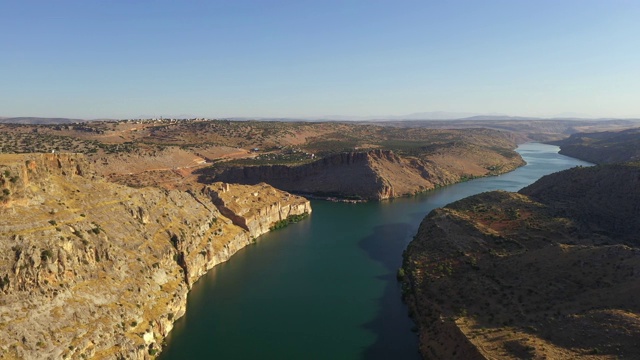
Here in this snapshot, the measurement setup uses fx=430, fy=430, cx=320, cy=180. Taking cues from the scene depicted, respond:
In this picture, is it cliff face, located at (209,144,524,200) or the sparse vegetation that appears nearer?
the sparse vegetation

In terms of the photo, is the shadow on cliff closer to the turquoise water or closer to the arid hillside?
the turquoise water

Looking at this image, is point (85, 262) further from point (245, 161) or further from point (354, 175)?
point (245, 161)

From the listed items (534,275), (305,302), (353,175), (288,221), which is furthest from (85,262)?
(353,175)

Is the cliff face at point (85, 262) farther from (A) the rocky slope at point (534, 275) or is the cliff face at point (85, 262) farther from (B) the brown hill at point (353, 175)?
(B) the brown hill at point (353, 175)

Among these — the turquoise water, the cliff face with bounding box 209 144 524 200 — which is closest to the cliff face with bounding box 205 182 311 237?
the turquoise water

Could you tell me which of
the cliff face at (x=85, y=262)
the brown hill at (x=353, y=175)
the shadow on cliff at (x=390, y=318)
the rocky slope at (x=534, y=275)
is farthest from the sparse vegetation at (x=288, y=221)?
the rocky slope at (x=534, y=275)

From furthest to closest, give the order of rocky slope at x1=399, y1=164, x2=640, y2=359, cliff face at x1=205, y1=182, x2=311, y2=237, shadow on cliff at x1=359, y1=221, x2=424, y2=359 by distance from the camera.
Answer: cliff face at x1=205, y1=182, x2=311, y2=237, shadow on cliff at x1=359, y1=221, x2=424, y2=359, rocky slope at x1=399, y1=164, x2=640, y2=359
